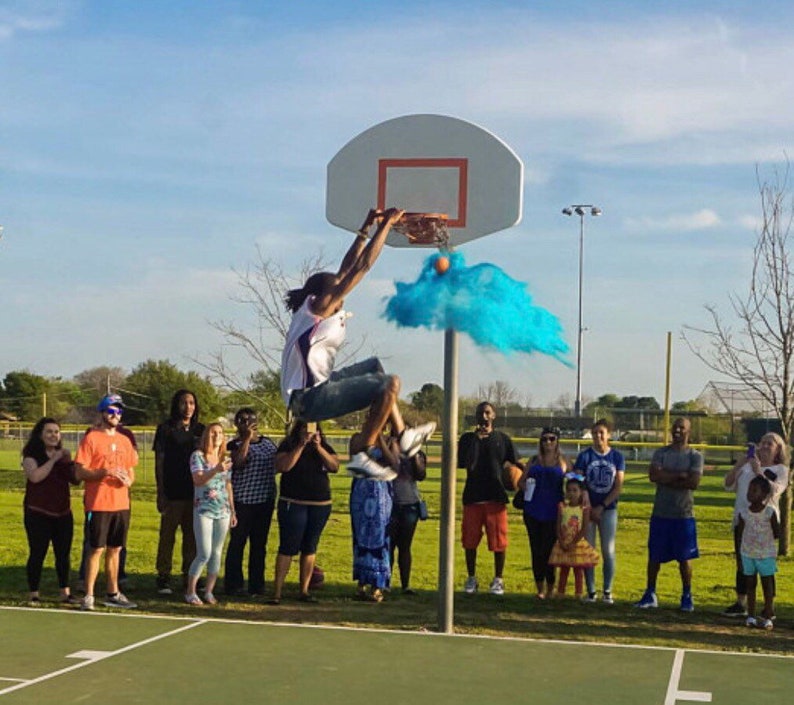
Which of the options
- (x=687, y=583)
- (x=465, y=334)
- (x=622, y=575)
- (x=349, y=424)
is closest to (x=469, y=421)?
(x=349, y=424)

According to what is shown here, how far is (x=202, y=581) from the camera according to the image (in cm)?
993

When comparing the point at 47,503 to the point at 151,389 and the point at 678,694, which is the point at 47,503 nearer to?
the point at 678,694

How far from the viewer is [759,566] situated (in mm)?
8344

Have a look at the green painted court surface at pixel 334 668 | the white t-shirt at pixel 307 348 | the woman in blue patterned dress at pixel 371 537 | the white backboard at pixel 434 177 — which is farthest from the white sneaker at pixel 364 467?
the woman in blue patterned dress at pixel 371 537

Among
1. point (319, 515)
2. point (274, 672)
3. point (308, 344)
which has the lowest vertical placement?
point (274, 672)

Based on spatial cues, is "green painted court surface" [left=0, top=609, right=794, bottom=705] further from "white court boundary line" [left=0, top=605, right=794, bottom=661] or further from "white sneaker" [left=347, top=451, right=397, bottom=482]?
"white sneaker" [left=347, top=451, right=397, bottom=482]

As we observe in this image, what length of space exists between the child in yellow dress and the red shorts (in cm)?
53

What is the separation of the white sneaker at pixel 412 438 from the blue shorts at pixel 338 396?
0.45m

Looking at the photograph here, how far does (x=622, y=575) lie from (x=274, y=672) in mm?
5776

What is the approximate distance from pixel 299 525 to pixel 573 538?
2253 mm

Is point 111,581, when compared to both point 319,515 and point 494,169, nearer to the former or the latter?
point 319,515

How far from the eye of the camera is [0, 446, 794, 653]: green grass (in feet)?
26.8

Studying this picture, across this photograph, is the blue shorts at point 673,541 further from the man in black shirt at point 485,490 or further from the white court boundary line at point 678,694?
the white court boundary line at point 678,694

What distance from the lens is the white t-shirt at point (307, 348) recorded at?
232 inches
